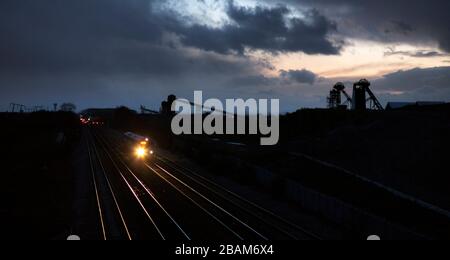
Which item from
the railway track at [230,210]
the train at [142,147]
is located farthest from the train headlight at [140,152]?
the railway track at [230,210]

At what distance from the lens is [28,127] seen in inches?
4294

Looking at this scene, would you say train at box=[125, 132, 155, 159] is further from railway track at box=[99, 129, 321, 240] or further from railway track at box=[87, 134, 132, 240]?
railway track at box=[99, 129, 321, 240]

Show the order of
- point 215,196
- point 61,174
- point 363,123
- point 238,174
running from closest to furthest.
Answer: point 215,196 < point 238,174 < point 61,174 < point 363,123

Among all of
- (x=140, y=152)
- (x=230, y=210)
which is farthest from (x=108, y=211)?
(x=140, y=152)

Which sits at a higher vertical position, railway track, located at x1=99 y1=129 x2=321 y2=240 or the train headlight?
the train headlight

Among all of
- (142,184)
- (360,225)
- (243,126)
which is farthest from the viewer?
(243,126)

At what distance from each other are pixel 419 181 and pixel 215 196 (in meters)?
12.2

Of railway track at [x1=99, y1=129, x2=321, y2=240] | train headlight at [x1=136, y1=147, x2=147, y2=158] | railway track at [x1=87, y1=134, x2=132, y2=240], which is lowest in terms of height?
railway track at [x1=87, y1=134, x2=132, y2=240]

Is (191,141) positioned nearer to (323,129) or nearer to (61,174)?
(323,129)

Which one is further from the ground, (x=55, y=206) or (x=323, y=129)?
(x=323, y=129)

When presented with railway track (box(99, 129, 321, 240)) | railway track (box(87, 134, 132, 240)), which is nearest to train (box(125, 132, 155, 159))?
railway track (box(87, 134, 132, 240))

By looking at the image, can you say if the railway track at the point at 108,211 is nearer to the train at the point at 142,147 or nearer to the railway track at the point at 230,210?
the railway track at the point at 230,210

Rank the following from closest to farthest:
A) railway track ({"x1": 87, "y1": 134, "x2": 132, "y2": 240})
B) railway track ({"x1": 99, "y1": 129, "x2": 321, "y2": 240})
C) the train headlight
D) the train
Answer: railway track ({"x1": 99, "y1": 129, "x2": 321, "y2": 240}) < railway track ({"x1": 87, "y1": 134, "x2": 132, "y2": 240}) < the train < the train headlight
